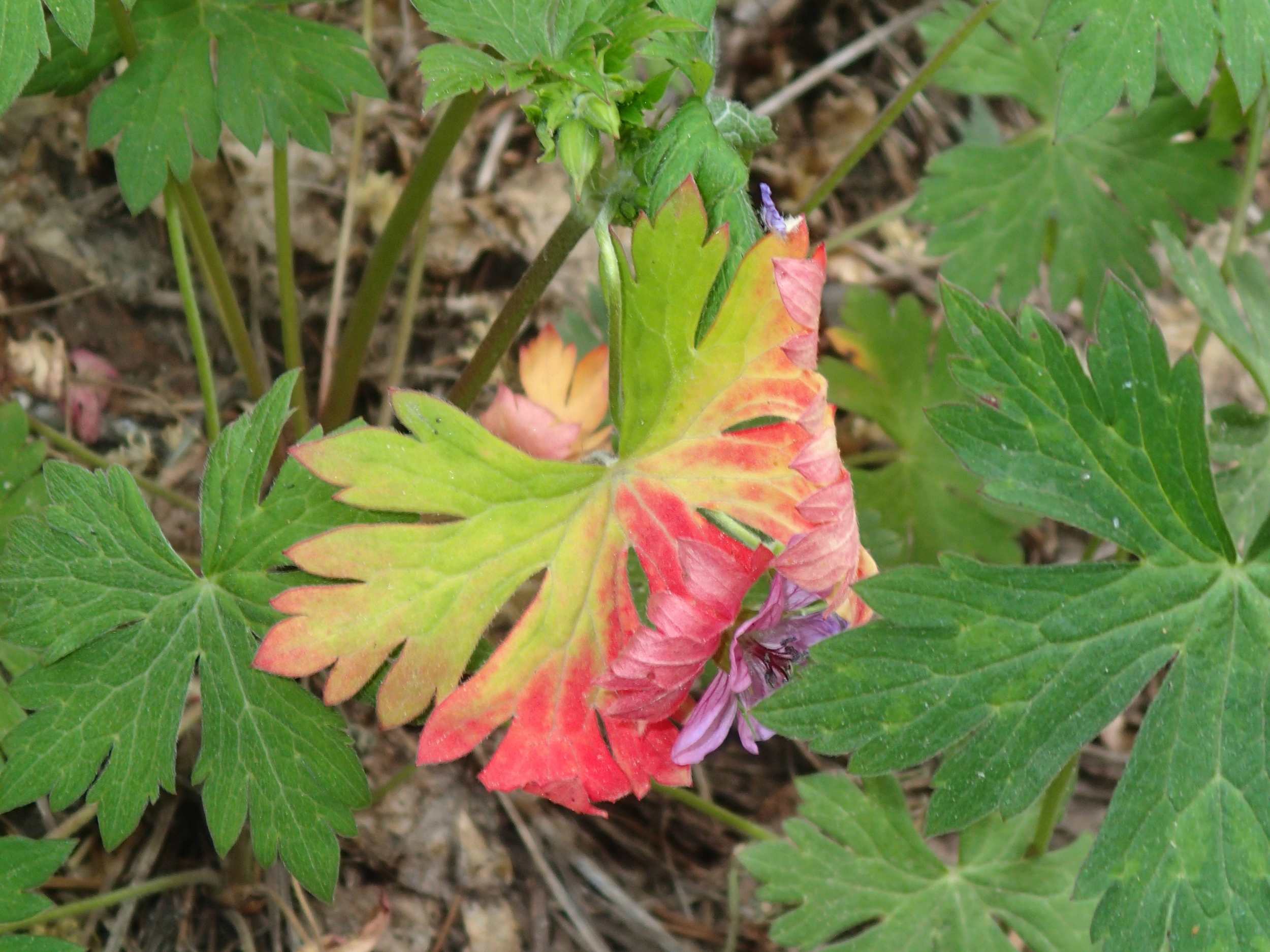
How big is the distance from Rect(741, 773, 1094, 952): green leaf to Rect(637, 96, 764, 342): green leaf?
981 millimetres

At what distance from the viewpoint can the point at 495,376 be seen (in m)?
2.59

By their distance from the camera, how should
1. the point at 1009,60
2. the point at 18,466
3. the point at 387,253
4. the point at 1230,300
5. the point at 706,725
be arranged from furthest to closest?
the point at 1009,60 → the point at 1230,300 → the point at 387,253 → the point at 18,466 → the point at 706,725

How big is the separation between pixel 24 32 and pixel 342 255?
3.33 ft

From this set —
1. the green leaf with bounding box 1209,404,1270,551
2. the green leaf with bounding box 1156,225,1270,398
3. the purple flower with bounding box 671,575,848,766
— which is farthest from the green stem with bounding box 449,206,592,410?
the green leaf with bounding box 1209,404,1270,551

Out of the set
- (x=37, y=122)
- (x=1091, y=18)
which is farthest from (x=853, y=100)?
(x=37, y=122)

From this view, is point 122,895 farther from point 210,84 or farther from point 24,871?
point 210,84

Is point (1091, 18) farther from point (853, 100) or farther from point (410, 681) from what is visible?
point (853, 100)

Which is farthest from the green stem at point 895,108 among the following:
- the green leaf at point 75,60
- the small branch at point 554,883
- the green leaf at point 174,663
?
the small branch at point 554,883

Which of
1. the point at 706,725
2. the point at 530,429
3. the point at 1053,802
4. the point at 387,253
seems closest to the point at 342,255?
the point at 387,253

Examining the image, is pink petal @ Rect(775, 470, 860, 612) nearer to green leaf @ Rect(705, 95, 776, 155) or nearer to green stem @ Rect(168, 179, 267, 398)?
green leaf @ Rect(705, 95, 776, 155)

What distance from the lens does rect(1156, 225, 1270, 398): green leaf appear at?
71.9 inches

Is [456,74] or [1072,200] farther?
[1072,200]

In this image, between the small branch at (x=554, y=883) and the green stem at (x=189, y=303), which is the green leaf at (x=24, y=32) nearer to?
the green stem at (x=189, y=303)

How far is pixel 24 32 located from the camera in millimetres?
1306
